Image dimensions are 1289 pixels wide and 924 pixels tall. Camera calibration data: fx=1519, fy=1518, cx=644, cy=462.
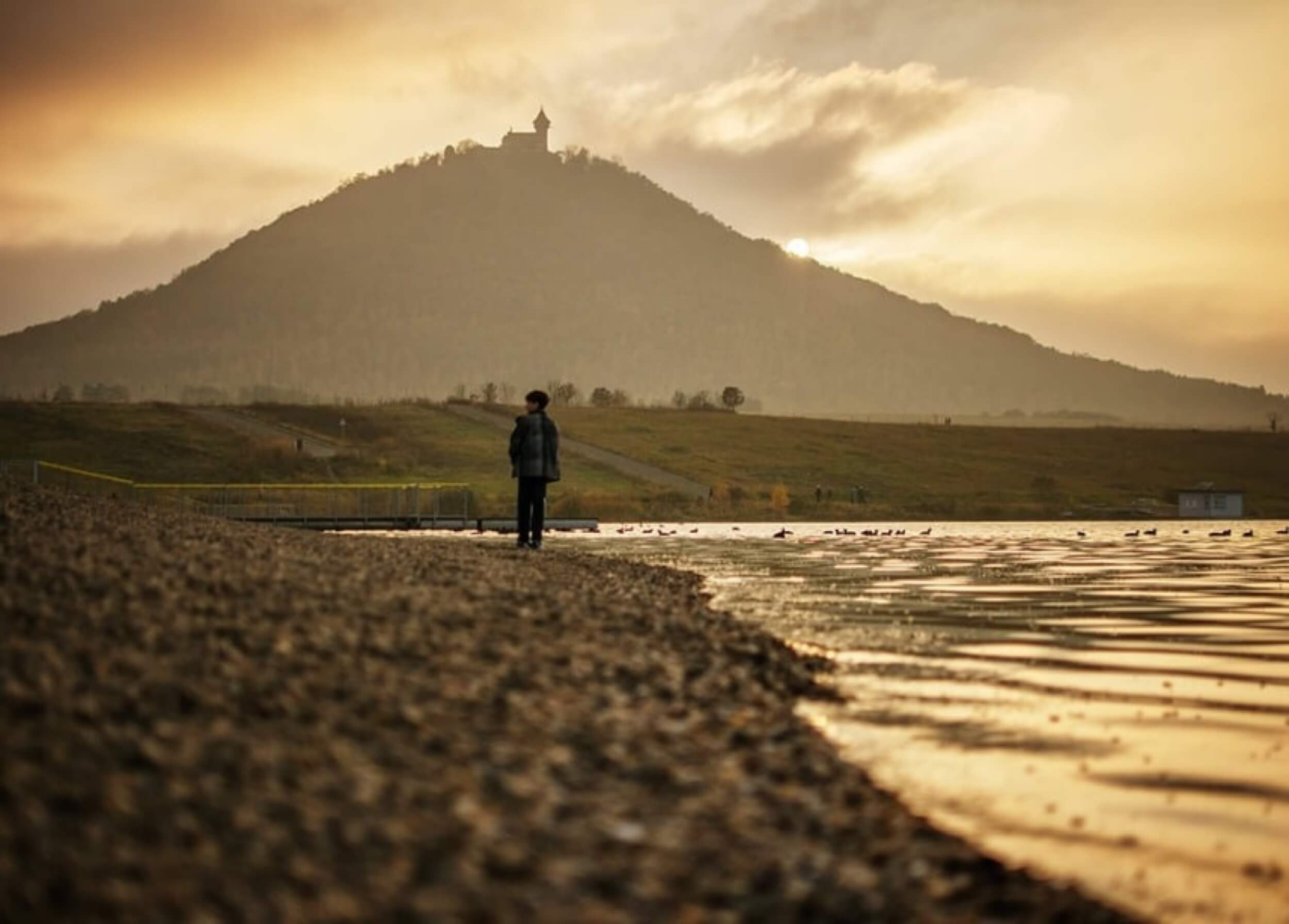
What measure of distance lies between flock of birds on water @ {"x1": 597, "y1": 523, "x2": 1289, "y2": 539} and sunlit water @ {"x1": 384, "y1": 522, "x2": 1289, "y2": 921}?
30.3 metres

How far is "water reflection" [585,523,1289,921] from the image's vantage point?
34.2 ft

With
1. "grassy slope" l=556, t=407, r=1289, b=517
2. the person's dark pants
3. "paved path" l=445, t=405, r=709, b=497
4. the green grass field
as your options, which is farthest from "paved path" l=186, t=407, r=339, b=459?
the person's dark pants

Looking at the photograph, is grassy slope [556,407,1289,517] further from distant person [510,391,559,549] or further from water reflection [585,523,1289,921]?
water reflection [585,523,1289,921]

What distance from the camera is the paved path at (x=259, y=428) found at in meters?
123

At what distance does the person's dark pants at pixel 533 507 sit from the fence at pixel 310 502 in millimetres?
28677

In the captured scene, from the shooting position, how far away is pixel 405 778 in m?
9.91

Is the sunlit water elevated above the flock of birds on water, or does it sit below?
below

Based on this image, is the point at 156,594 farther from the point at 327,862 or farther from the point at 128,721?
the point at 327,862

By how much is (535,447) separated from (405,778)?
2404 centimetres

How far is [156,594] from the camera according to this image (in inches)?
611

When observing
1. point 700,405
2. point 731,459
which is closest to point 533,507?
point 731,459

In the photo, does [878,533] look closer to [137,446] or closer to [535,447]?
[535,447]

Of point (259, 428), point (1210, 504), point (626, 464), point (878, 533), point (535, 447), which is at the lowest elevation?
point (878, 533)

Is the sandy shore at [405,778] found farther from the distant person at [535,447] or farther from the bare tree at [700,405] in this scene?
the bare tree at [700,405]
